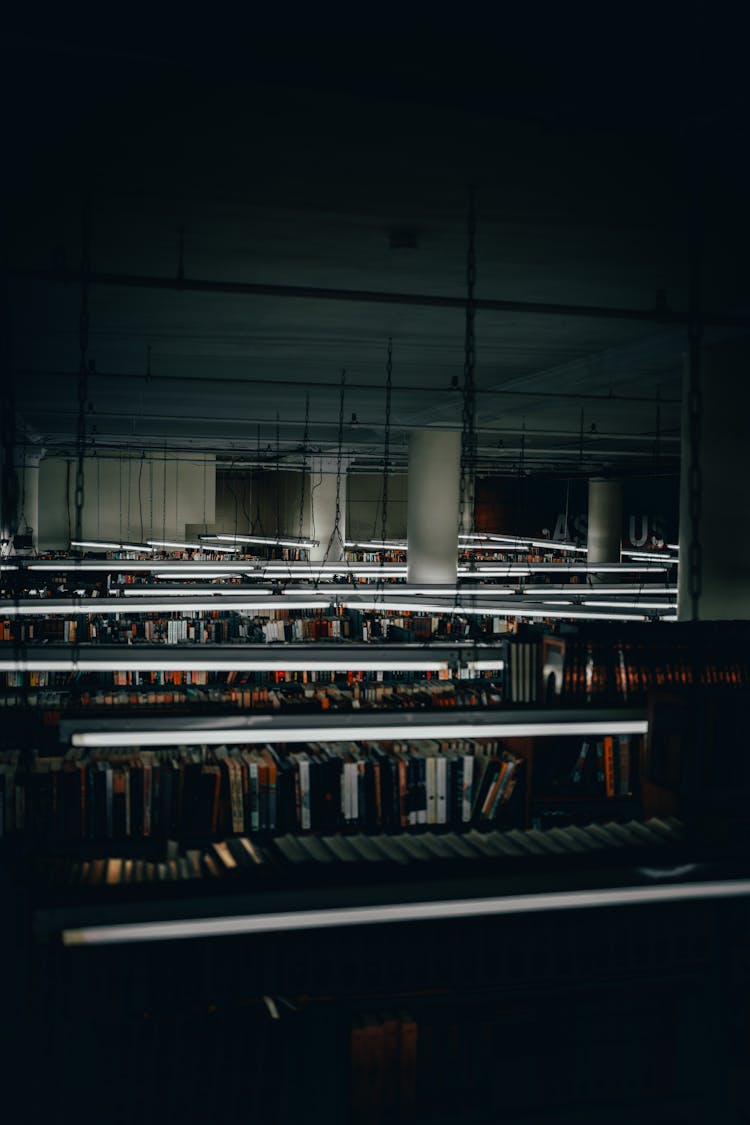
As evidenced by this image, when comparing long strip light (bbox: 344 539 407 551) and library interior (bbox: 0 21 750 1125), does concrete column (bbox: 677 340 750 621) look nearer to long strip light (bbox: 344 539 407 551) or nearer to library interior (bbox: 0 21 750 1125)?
library interior (bbox: 0 21 750 1125)

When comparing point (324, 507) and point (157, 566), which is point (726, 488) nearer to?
point (157, 566)

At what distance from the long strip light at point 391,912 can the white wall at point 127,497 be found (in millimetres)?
17931

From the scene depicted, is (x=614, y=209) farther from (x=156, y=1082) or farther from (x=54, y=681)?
(x=54, y=681)

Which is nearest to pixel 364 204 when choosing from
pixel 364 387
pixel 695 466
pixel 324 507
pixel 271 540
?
pixel 695 466

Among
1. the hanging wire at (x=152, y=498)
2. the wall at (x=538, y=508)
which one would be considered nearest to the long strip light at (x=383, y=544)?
the hanging wire at (x=152, y=498)

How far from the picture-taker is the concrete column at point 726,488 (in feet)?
20.5

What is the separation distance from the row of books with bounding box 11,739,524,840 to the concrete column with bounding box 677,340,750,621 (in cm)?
244

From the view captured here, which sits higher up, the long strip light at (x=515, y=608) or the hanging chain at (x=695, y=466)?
the hanging chain at (x=695, y=466)

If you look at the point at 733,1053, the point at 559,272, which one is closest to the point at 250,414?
the point at 559,272

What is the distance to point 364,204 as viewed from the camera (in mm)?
3906

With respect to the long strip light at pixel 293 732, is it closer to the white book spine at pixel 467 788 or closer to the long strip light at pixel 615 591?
the white book spine at pixel 467 788

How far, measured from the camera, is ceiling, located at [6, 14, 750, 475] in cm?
261

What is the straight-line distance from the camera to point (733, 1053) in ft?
10.8

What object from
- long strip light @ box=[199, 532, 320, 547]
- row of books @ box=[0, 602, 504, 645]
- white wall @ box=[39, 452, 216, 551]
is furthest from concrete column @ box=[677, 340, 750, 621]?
white wall @ box=[39, 452, 216, 551]
